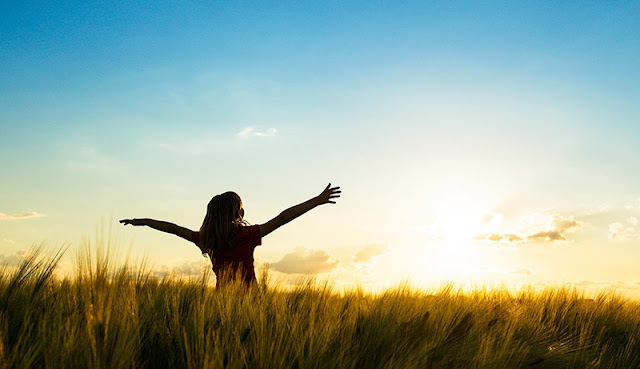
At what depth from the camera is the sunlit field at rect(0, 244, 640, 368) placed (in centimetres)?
197

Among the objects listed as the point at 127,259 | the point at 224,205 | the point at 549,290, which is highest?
the point at 224,205

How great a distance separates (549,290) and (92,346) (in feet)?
23.9

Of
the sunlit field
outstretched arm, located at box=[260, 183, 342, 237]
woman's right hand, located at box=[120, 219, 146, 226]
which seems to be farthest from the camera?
woman's right hand, located at box=[120, 219, 146, 226]

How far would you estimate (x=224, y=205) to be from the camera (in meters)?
5.58

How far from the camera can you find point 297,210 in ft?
17.8

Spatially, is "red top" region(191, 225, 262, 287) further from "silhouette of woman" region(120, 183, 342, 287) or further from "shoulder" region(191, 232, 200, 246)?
"shoulder" region(191, 232, 200, 246)

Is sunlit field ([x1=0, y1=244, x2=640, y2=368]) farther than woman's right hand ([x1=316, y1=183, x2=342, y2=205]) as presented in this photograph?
No

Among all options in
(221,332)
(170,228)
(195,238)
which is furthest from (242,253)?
(221,332)

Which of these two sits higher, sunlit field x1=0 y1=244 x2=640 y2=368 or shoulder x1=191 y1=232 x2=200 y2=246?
shoulder x1=191 y1=232 x2=200 y2=246

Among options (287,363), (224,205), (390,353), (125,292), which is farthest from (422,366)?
(224,205)

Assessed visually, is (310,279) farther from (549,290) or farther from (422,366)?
(549,290)

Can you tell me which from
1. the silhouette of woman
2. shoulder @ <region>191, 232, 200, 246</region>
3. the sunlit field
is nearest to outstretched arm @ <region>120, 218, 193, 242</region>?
shoulder @ <region>191, 232, 200, 246</region>

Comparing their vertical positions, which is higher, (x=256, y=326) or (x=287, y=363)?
(x=256, y=326)

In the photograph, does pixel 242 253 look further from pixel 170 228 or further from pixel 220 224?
pixel 170 228
